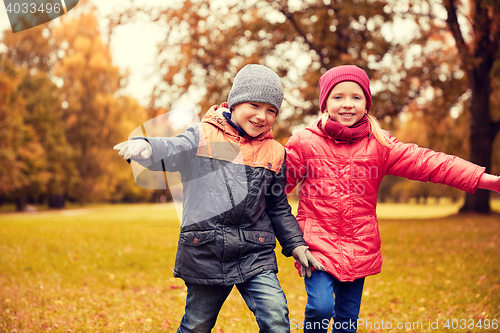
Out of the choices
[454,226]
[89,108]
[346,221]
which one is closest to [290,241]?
[346,221]

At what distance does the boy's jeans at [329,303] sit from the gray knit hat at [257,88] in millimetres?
1139

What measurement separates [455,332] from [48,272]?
19.5 feet

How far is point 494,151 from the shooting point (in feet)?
70.3

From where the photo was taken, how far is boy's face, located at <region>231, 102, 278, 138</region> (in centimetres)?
259

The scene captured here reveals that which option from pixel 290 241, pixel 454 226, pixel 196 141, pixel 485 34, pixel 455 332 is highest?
pixel 485 34

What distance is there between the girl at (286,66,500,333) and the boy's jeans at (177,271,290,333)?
268mm

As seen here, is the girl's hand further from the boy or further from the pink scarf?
the boy

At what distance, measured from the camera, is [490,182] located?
8.40 feet

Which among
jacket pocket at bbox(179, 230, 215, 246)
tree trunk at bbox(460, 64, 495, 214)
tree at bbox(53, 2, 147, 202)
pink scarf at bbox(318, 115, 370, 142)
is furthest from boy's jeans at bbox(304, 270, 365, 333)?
tree at bbox(53, 2, 147, 202)

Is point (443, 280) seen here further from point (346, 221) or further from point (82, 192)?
point (82, 192)

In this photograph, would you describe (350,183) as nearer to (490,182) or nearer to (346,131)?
(346,131)

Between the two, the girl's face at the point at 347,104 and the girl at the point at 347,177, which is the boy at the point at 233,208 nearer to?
the girl at the point at 347,177

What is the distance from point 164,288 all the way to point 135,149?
13.9 ft

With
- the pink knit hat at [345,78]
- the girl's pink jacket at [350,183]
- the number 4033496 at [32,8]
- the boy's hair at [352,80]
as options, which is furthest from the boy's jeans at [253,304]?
the number 4033496 at [32,8]
